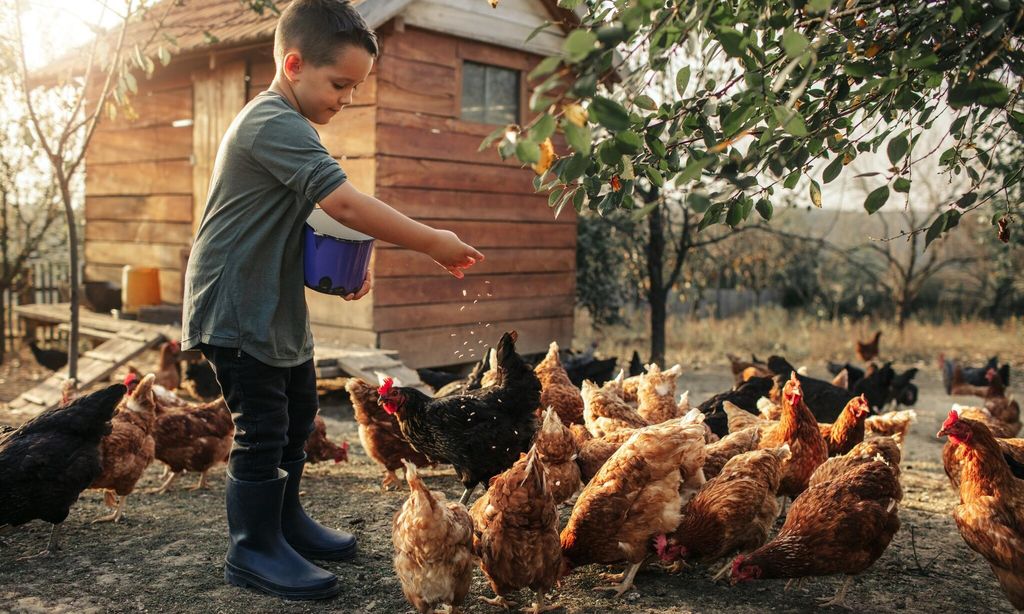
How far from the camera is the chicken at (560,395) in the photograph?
510 cm

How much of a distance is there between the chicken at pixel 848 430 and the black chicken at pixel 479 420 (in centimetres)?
167

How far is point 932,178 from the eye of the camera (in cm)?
1446

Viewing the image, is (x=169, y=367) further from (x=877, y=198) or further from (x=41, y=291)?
(x=877, y=198)

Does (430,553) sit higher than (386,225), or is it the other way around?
(386,225)

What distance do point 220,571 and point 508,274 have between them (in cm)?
558

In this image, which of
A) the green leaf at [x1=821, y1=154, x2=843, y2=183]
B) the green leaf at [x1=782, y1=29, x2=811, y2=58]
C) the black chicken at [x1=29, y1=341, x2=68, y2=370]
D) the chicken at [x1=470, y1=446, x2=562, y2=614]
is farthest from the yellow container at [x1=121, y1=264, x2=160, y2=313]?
the green leaf at [x1=782, y1=29, x2=811, y2=58]

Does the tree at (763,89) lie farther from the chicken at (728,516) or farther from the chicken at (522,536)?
the chicken at (728,516)

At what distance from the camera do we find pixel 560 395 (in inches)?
202

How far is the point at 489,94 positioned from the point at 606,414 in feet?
15.6

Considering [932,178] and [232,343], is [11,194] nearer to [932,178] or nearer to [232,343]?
[232,343]

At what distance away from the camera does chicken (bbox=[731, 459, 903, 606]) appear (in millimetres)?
3129

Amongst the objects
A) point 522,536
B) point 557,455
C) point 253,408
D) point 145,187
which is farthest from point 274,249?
point 145,187

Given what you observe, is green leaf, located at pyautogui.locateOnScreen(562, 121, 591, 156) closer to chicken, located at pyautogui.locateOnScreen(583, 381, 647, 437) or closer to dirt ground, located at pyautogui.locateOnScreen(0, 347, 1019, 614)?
dirt ground, located at pyautogui.locateOnScreen(0, 347, 1019, 614)

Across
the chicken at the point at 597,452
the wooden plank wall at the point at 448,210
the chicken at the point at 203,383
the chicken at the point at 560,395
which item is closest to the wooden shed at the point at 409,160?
the wooden plank wall at the point at 448,210
